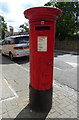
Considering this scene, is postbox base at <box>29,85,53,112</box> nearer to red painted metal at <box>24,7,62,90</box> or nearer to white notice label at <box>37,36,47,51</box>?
red painted metal at <box>24,7,62,90</box>

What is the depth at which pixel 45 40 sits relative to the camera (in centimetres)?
213

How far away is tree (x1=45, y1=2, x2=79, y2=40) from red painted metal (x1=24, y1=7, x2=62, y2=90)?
14.6 metres

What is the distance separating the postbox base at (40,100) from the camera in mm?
2324

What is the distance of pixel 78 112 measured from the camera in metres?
Result: 2.37

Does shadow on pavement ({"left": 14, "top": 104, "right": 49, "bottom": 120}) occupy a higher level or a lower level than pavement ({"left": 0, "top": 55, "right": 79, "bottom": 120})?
lower

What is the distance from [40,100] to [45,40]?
1.29 m

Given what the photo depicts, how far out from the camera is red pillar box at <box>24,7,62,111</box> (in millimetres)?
2037

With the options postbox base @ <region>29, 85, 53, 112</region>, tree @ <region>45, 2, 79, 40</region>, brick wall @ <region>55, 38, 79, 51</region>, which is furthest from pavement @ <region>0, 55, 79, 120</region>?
tree @ <region>45, 2, 79, 40</region>

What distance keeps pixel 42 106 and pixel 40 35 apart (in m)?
1.53

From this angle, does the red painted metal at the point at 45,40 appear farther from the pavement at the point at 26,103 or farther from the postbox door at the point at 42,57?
the pavement at the point at 26,103

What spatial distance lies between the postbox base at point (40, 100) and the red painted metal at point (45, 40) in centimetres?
9

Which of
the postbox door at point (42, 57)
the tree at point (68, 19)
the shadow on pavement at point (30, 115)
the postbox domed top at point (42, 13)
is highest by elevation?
the tree at point (68, 19)

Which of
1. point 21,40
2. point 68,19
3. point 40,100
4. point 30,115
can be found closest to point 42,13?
point 40,100

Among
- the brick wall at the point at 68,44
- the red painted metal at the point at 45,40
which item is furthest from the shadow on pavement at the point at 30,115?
the brick wall at the point at 68,44
